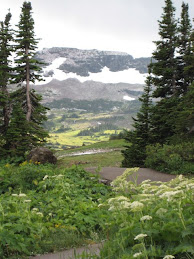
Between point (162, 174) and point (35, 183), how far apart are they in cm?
702

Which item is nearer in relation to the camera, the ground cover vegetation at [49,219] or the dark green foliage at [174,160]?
the ground cover vegetation at [49,219]

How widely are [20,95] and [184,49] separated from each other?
16.5 metres

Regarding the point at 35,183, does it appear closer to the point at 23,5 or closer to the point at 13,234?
the point at 13,234

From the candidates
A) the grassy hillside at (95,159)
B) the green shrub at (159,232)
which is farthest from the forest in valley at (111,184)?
the grassy hillside at (95,159)

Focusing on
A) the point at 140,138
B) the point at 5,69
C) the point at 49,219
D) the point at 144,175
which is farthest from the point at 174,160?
the point at 5,69

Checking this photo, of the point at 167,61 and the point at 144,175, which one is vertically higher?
the point at 167,61

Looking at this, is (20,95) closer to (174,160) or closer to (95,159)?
(95,159)

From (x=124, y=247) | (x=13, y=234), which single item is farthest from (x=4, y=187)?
(x=124, y=247)

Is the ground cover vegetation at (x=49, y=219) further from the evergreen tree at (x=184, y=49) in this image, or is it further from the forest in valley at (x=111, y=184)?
the evergreen tree at (x=184, y=49)

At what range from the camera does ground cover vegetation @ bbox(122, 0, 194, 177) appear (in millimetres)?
17078

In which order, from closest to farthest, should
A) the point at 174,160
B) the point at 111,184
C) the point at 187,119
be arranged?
the point at 111,184 → the point at 174,160 → the point at 187,119

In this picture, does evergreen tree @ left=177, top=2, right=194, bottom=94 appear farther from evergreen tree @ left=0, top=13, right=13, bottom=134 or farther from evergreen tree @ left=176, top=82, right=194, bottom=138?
evergreen tree @ left=0, top=13, right=13, bottom=134

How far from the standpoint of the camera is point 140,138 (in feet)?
76.4

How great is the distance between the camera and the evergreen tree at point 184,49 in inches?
1052
